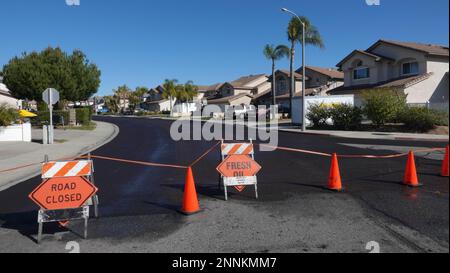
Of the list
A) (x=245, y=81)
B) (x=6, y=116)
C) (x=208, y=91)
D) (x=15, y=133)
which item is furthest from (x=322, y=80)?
(x=208, y=91)

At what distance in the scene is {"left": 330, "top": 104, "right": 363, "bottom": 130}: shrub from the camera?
87.2ft

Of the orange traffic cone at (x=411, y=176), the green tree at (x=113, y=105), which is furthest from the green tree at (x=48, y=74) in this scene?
the green tree at (x=113, y=105)

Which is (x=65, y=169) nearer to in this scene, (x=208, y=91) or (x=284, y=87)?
(x=284, y=87)

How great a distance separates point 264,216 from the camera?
6.23m

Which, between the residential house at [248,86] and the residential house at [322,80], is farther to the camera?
the residential house at [248,86]

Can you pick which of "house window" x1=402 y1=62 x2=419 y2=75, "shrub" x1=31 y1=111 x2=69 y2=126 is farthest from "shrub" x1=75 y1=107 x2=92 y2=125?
"house window" x1=402 y1=62 x2=419 y2=75

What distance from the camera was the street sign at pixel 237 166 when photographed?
7551 mm

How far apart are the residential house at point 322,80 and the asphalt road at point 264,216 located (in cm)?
4127

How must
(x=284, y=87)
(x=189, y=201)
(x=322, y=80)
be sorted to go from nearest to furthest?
1. (x=189, y=201)
2. (x=322, y=80)
3. (x=284, y=87)

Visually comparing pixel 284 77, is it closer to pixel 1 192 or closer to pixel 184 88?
pixel 184 88

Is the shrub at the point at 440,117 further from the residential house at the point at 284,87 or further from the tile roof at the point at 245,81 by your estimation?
the tile roof at the point at 245,81

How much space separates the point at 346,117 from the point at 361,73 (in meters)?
16.2

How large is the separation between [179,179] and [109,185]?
173 cm
